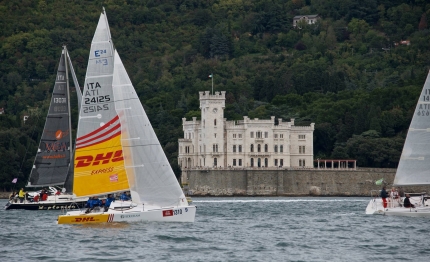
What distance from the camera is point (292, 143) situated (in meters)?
119

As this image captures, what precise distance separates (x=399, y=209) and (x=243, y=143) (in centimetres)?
6122

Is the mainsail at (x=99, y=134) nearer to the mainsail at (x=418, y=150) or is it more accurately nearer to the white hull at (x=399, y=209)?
the white hull at (x=399, y=209)

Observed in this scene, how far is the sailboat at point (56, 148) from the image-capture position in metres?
69.2

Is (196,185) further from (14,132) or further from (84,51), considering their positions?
(84,51)

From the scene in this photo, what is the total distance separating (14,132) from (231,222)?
71028 mm

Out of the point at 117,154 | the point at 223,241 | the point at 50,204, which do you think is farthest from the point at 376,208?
the point at 50,204

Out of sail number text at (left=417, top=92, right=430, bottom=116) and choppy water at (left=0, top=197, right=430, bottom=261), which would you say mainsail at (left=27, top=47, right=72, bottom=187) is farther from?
sail number text at (left=417, top=92, right=430, bottom=116)

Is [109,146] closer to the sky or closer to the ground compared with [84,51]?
closer to the ground

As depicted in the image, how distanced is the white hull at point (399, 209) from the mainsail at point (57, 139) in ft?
61.3

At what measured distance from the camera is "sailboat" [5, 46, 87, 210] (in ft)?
227

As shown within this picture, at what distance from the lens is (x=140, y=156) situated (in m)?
49.0

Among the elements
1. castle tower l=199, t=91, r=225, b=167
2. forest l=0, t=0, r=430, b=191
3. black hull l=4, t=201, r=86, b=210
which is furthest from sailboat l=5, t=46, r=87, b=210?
castle tower l=199, t=91, r=225, b=167

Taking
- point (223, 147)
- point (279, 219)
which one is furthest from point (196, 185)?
point (279, 219)

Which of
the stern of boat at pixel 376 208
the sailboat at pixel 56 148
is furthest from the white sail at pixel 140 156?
the sailboat at pixel 56 148
